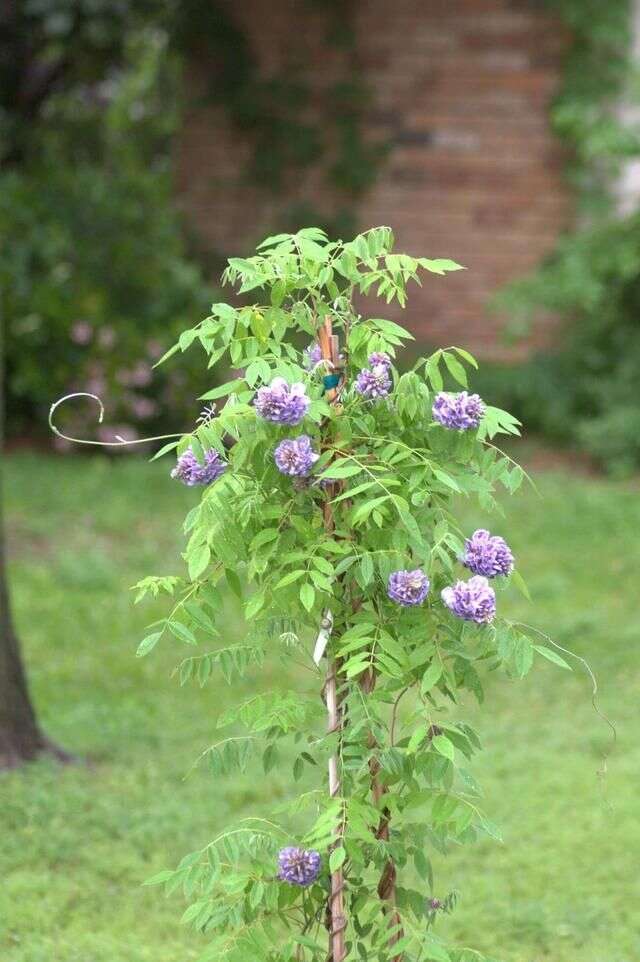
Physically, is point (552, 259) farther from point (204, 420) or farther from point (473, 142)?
point (204, 420)

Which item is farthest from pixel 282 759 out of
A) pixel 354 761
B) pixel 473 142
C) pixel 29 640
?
pixel 473 142

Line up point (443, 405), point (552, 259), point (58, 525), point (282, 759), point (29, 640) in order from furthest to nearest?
point (552, 259) → point (58, 525) → point (29, 640) → point (282, 759) → point (443, 405)

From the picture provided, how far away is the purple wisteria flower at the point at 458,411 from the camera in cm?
258

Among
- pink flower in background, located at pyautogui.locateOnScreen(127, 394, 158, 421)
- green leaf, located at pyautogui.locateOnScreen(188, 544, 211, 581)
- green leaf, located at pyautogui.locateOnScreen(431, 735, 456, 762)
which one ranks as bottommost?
pink flower in background, located at pyautogui.locateOnScreen(127, 394, 158, 421)

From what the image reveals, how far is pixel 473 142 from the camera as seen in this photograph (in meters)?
11.2

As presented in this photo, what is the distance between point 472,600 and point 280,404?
1.55 ft

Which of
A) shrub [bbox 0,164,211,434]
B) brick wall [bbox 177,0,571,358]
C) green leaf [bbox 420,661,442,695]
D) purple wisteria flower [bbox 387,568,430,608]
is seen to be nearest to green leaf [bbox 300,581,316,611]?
purple wisteria flower [bbox 387,568,430,608]

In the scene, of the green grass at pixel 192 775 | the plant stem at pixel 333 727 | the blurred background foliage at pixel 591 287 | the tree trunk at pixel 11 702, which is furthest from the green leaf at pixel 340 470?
the blurred background foliage at pixel 591 287

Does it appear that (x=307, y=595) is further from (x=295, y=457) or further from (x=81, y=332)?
(x=81, y=332)

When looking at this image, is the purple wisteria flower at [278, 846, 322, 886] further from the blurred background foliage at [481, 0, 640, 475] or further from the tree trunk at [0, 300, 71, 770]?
the blurred background foliage at [481, 0, 640, 475]

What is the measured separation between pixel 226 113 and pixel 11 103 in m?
1.83

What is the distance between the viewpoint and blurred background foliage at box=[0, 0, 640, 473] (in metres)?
9.81

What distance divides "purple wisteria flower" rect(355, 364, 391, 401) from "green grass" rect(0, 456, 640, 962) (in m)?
1.65

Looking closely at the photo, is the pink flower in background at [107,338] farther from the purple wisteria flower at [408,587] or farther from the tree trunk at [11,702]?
the purple wisteria flower at [408,587]
